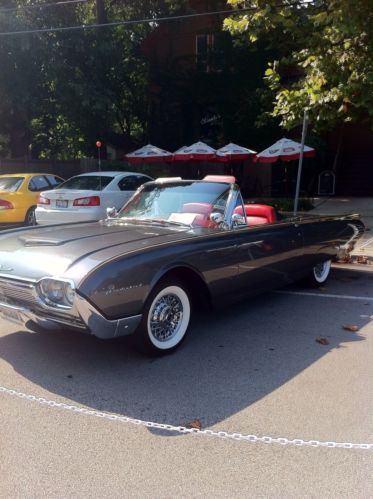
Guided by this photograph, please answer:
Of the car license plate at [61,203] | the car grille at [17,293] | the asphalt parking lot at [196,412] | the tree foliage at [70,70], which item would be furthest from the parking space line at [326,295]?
the tree foliage at [70,70]

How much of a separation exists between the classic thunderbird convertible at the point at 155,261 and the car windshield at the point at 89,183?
5.37m

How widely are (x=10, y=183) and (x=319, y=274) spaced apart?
29.5 ft

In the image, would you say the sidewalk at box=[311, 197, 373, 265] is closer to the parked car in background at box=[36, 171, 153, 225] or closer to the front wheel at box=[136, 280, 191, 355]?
the parked car in background at box=[36, 171, 153, 225]

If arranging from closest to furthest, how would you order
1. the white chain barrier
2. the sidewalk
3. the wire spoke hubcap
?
1. the white chain barrier
2. the wire spoke hubcap
3. the sidewalk

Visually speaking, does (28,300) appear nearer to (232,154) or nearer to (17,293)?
(17,293)

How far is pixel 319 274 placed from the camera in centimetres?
728

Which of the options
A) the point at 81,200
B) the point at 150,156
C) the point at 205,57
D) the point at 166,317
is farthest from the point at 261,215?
the point at 205,57

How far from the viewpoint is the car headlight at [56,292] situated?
12.3ft

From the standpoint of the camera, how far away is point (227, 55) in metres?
20.7

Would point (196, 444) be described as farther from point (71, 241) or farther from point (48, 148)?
point (48, 148)

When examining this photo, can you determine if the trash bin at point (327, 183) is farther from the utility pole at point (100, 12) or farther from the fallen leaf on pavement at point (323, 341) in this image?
the fallen leaf on pavement at point (323, 341)

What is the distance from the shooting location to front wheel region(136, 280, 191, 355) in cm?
423

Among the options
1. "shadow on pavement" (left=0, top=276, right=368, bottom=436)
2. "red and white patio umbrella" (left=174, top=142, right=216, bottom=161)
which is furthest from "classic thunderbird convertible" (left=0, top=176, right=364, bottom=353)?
"red and white patio umbrella" (left=174, top=142, right=216, bottom=161)

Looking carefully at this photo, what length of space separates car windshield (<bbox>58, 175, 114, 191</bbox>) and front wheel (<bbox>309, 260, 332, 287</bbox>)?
5.55m
